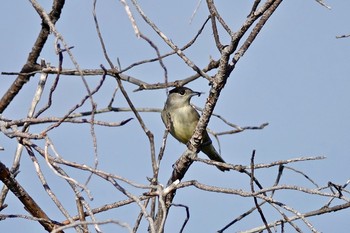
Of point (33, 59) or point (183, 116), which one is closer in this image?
point (33, 59)

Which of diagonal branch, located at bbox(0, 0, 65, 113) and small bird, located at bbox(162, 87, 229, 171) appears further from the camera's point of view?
small bird, located at bbox(162, 87, 229, 171)

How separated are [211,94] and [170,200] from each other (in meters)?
0.72

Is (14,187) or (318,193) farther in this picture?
(14,187)

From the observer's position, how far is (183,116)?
818 cm

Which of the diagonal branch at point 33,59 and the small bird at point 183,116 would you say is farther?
the small bird at point 183,116

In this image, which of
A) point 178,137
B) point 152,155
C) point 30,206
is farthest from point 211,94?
point 178,137

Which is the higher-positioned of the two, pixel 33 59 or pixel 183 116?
pixel 183 116

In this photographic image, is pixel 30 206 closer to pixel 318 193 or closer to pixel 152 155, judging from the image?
pixel 152 155

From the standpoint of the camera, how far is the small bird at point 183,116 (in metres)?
8.01

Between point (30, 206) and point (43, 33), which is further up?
point (43, 33)

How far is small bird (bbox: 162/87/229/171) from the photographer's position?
26.3 feet

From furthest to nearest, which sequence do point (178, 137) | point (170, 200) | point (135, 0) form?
point (178, 137) → point (170, 200) → point (135, 0)

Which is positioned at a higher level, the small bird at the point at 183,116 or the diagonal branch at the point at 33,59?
the small bird at the point at 183,116

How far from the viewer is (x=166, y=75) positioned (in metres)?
3.19
